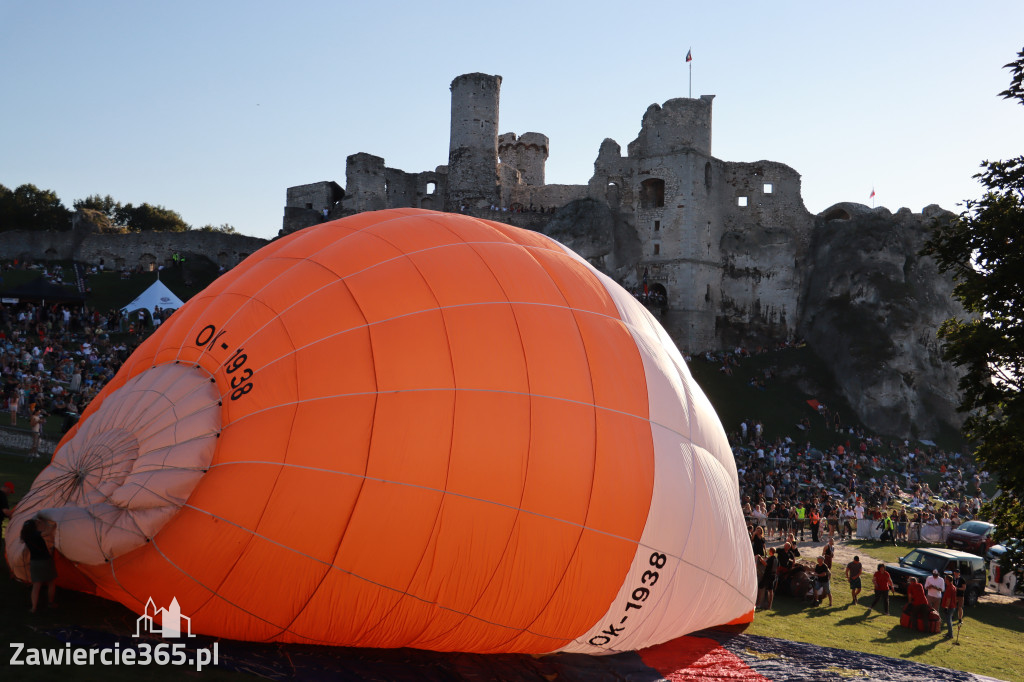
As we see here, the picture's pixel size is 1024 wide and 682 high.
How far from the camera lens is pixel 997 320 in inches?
427

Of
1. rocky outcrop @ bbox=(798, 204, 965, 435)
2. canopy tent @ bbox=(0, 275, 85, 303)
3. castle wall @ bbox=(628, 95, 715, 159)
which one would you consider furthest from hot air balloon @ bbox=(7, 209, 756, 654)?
castle wall @ bbox=(628, 95, 715, 159)

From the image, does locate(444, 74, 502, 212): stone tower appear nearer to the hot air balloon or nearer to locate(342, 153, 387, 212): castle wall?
Result: locate(342, 153, 387, 212): castle wall

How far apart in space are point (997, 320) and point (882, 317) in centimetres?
3023

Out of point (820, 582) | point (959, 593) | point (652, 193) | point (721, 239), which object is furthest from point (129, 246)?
point (959, 593)

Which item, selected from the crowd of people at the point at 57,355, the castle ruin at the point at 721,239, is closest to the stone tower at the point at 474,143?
the castle ruin at the point at 721,239

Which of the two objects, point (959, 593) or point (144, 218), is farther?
point (144, 218)

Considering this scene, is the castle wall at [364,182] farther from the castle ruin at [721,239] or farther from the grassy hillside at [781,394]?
the grassy hillside at [781,394]

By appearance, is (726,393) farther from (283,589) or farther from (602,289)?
(283,589)

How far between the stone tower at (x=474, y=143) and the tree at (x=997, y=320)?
33.9m

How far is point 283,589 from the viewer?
6.96 m

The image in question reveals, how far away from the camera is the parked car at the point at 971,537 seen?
18.5m

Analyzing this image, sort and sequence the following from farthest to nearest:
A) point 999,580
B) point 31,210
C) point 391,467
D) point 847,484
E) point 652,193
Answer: point 31,210 → point 652,193 → point 847,484 → point 999,580 → point 391,467

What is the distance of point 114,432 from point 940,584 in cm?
1146

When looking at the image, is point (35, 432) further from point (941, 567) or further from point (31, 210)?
point (31, 210)
